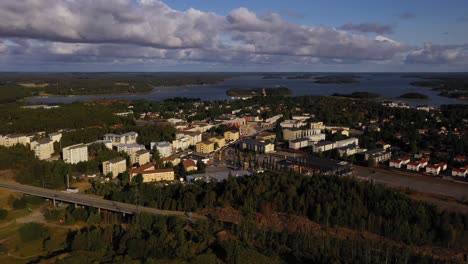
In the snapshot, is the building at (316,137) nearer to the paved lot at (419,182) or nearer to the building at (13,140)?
the paved lot at (419,182)

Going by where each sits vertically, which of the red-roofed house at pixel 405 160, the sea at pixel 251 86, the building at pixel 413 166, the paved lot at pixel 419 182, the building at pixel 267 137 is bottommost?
the paved lot at pixel 419 182

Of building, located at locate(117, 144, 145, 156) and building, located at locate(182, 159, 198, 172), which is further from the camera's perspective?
building, located at locate(117, 144, 145, 156)

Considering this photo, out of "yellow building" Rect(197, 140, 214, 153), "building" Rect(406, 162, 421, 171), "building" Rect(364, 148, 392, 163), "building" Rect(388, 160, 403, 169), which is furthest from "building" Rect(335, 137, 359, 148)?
"yellow building" Rect(197, 140, 214, 153)

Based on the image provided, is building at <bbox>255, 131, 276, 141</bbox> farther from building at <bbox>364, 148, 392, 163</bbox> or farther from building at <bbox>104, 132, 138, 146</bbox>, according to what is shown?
building at <bbox>104, 132, 138, 146</bbox>

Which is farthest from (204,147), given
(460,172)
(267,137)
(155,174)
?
(460,172)

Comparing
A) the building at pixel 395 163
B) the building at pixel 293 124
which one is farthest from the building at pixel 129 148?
the building at pixel 293 124

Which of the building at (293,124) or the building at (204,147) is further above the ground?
the building at (293,124)

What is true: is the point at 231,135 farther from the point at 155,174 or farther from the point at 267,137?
the point at 155,174

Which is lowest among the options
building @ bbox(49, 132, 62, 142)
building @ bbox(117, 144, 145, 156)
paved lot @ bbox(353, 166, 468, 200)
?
paved lot @ bbox(353, 166, 468, 200)
